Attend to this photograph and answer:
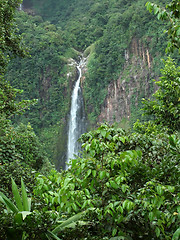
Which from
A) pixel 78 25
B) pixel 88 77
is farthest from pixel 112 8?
pixel 88 77

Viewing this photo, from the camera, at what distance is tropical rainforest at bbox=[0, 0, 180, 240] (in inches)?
92.2

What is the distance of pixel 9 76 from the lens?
128 ft

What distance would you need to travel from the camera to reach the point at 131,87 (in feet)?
100

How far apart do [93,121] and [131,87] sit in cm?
628

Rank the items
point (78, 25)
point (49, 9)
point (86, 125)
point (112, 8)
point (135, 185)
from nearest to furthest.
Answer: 1. point (135, 185)
2. point (86, 125)
3. point (112, 8)
4. point (78, 25)
5. point (49, 9)

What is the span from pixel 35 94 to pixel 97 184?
3742 centimetres

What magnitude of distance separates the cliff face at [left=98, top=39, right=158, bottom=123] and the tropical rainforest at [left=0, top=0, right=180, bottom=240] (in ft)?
0.43

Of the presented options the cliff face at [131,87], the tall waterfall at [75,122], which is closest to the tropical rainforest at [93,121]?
the cliff face at [131,87]

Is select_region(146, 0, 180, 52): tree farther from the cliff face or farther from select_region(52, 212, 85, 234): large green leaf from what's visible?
the cliff face

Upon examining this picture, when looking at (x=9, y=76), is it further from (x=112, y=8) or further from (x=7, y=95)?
(x=7, y=95)

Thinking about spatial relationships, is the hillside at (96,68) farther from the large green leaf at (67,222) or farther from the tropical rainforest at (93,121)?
the large green leaf at (67,222)

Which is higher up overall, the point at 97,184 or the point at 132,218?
the point at 97,184

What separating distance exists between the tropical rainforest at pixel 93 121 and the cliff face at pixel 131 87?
0.13 meters

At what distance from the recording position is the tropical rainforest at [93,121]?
7.68 ft
